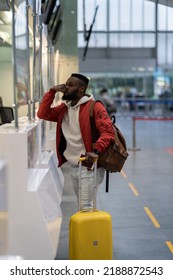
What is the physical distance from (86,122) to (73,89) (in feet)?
1.24

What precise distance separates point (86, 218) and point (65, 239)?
6.38 feet

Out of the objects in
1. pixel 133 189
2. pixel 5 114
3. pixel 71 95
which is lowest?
pixel 133 189

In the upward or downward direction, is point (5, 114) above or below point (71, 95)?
below

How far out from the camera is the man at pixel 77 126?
6.34 meters

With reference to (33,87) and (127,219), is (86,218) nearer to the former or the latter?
(33,87)

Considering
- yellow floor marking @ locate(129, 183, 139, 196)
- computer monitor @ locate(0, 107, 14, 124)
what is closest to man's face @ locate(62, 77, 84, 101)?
computer monitor @ locate(0, 107, 14, 124)

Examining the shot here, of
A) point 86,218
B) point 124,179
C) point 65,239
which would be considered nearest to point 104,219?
point 86,218

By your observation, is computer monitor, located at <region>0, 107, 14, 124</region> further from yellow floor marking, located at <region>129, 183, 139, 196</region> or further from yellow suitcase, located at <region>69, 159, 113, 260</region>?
yellow suitcase, located at <region>69, 159, 113, 260</region>

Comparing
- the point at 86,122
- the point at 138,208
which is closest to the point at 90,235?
the point at 86,122

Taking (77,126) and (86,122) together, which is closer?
(86,122)

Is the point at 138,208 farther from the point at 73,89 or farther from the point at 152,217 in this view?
the point at 73,89

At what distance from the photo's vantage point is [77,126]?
6.46 metres

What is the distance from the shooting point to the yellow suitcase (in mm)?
5875

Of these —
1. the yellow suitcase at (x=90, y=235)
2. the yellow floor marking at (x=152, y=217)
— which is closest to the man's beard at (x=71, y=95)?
the yellow suitcase at (x=90, y=235)
